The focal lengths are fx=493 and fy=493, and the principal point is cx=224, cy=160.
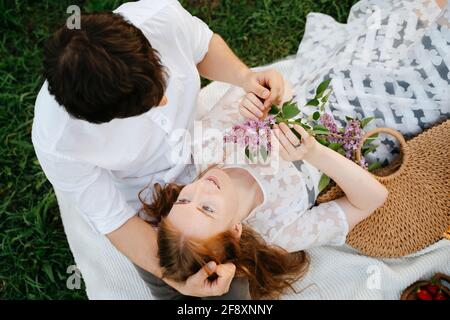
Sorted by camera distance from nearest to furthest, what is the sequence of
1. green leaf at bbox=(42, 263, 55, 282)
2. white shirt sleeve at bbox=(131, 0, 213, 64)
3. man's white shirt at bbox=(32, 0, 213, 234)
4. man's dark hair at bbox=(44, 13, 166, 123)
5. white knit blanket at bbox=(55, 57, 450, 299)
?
1. man's dark hair at bbox=(44, 13, 166, 123)
2. man's white shirt at bbox=(32, 0, 213, 234)
3. white shirt sleeve at bbox=(131, 0, 213, 64)
4. white knit blanket at bbox=(55, 57, 450, 299)
5. green leaf at bbox=(42, 263, 55, 282)

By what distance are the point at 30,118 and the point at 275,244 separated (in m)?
1.59

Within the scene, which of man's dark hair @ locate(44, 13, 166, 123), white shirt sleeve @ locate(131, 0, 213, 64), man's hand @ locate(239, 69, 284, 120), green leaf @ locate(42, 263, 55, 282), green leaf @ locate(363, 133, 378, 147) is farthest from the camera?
green leaf @ locate(42, 263, 55, 282)

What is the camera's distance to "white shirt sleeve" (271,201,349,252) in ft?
6.13

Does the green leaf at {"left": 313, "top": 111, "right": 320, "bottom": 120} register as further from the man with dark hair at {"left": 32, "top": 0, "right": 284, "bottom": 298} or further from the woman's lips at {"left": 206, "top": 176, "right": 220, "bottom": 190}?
the woman's lips at {"left": 206, "top": 176, "right": 220, "bottom": 190}

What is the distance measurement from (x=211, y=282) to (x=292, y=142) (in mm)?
551

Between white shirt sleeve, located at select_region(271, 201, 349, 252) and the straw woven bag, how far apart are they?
96 mm

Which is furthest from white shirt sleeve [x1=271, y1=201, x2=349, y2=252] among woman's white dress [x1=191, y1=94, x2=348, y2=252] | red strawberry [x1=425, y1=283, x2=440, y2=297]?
red strawberry [x1=425, y1=283, x2=440, y2=297]

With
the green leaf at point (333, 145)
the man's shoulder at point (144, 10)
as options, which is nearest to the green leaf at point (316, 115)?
the green leaf at point (333, 145)

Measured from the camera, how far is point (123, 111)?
1.34 meters

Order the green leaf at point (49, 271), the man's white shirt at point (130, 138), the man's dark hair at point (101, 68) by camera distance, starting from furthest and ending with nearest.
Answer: the green leaf at point (49, 271), the man's white shirt at point (130, 138), the man's dark hair at point (101, 68)

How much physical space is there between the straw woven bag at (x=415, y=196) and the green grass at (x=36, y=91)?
108cm

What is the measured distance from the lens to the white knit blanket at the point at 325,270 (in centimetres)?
205

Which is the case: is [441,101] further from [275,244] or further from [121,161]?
[121,161]

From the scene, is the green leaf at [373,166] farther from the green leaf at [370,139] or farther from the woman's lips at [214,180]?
the woman's lips at [214,180]
